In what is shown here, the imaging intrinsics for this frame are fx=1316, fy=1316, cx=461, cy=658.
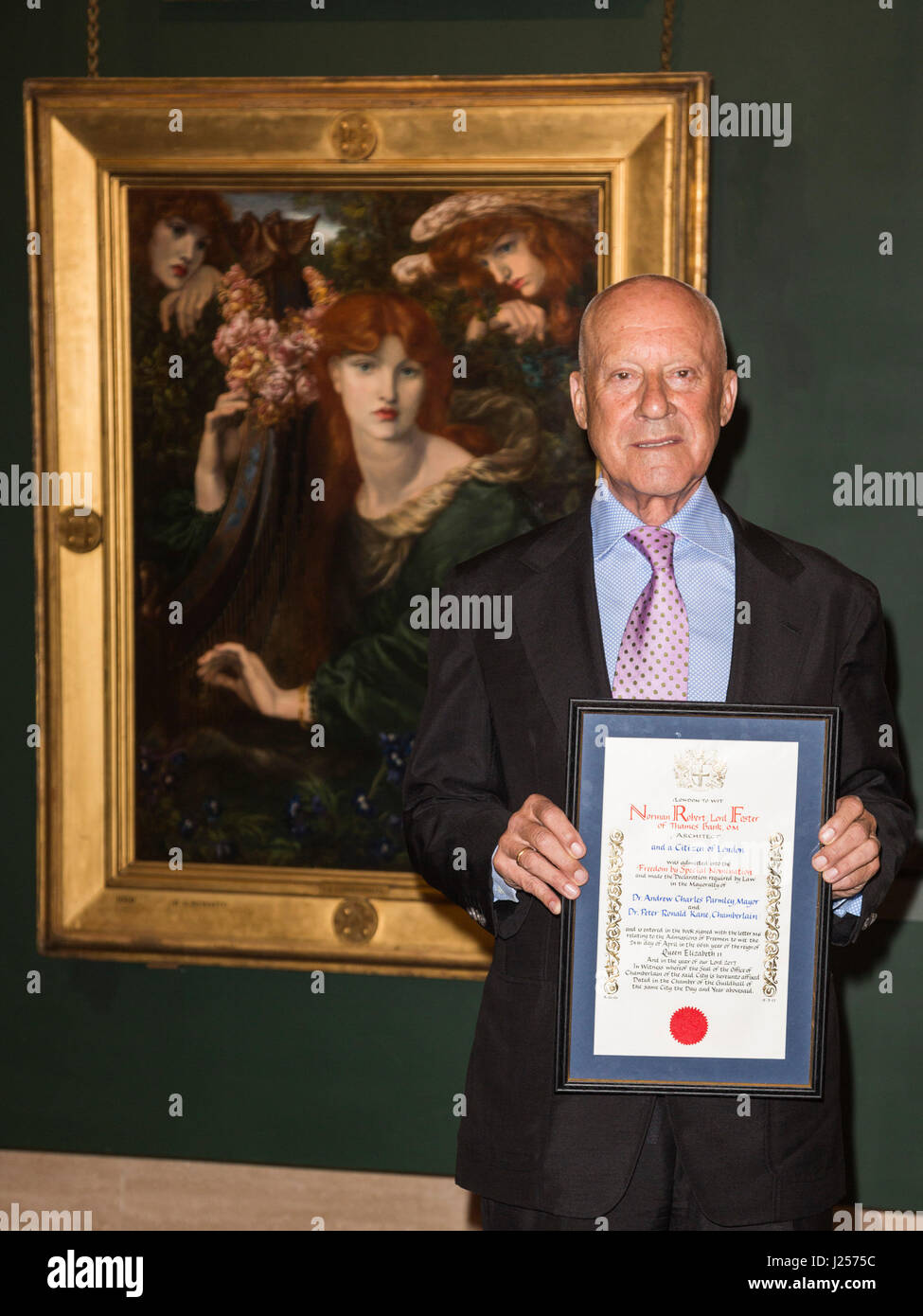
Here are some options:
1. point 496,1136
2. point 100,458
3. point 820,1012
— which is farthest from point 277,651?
point 820,1012

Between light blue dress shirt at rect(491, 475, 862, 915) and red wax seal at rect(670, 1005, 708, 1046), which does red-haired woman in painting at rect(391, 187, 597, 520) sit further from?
red wax seal at rect(670, 1005, 708, 1046)

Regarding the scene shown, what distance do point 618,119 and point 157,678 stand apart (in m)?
2.03

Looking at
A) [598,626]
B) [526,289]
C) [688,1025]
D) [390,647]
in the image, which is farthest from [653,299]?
[390,647]

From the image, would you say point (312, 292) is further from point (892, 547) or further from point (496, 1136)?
point (496, 1136)

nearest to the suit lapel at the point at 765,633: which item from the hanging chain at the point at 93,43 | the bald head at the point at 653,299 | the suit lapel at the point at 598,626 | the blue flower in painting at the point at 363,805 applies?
the suit lapel at the point at 598,626

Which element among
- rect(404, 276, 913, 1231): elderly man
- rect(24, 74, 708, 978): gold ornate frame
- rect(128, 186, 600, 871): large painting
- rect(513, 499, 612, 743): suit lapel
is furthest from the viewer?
rect(128, 186, 600, 871): large painting

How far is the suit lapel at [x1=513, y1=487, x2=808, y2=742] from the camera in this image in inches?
80.0

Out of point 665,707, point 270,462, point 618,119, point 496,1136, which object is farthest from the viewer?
point 270,462

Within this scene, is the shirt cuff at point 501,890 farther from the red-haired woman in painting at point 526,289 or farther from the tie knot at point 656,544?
the red-haired woman in painting at point 526,289

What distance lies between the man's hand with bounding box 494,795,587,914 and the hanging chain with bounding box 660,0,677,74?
8.25ft

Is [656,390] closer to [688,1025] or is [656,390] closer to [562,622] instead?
[562,622]

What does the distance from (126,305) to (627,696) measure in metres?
2.42

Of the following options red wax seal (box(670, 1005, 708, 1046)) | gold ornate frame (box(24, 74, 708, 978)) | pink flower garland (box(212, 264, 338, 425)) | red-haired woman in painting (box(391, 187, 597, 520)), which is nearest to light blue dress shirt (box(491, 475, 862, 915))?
red wax seal (box(670, 1005, 708, 1046))

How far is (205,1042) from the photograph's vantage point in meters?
3.93
